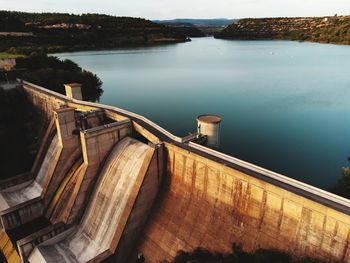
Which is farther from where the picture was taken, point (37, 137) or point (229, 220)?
point (37, 137)

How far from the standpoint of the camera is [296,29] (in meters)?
147

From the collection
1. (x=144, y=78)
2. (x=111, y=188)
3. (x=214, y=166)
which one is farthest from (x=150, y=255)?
(x=144, y=78)

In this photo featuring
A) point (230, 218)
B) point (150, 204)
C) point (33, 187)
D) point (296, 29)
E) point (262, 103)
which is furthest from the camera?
point (296, 29)

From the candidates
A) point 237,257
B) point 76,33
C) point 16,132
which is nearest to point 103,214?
point 237,257

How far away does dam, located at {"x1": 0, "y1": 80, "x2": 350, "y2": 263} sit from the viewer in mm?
13086

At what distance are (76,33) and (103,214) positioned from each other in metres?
108

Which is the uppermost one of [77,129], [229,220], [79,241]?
[77,129]

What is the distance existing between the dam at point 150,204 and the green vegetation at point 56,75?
77.1 feet

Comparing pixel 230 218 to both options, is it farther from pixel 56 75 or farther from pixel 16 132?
pixel 56 75

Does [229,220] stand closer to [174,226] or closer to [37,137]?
[174,226]

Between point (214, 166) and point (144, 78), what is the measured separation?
139ft

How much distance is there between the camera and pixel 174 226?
17.2 metres

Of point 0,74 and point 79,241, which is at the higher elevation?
point 0,74

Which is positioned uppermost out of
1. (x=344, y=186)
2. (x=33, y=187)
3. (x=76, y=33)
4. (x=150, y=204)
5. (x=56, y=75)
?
(x=76, y=33)
